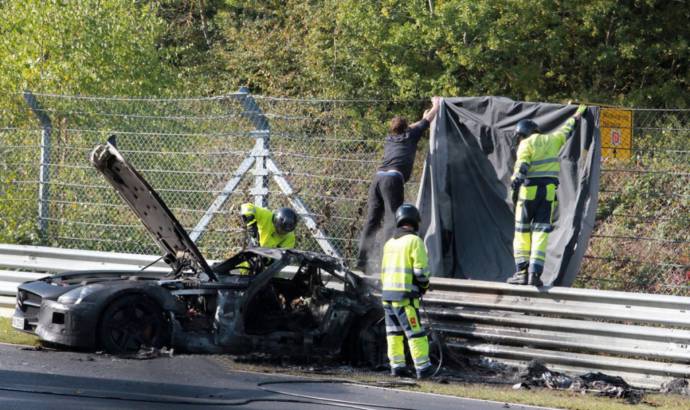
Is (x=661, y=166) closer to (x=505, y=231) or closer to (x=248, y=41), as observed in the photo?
(x=505, y=231)

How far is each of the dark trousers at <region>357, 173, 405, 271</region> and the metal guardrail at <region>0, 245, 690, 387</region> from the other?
1.03 m

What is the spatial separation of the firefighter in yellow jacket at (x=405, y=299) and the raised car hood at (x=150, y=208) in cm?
174

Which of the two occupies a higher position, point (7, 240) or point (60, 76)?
point (60, 76)

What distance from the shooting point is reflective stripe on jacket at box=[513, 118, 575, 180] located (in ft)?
36.6

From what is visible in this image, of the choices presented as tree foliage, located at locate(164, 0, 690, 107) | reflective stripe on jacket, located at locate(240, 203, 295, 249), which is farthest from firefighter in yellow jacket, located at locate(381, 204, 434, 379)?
tree foliage, located at locate(164, 0, 690, 107)

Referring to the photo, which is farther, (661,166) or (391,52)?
(391,52)

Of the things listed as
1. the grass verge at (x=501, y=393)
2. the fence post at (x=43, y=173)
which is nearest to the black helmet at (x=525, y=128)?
the grass verge at (x=501, y=393)

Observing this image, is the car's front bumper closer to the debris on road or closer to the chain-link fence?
the chain-link fence

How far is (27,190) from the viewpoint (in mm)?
14133

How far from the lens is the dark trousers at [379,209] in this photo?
12008 millimetres

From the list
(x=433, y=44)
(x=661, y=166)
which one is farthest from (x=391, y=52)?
(x=661, y=166)

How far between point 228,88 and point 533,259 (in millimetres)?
16447

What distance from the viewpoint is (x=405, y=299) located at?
33.3 feet

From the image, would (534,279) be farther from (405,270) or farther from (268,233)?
(268,233)
